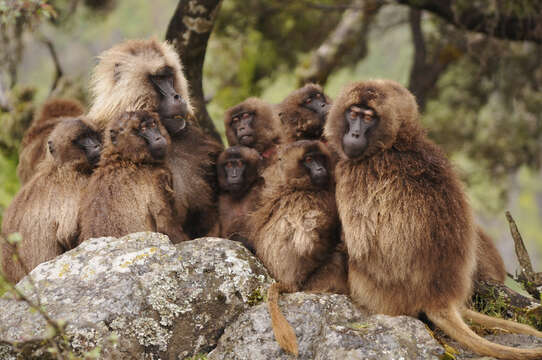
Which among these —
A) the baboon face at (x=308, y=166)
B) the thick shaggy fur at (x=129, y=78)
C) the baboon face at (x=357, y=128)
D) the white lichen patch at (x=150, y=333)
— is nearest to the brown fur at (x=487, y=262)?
the baboon face at (x=308, y=166)

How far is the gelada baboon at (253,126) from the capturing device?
6.58 metres

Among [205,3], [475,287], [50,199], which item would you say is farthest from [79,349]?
[205,3]

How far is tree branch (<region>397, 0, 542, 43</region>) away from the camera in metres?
9.12

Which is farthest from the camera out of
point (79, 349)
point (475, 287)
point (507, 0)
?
point (507, 0)

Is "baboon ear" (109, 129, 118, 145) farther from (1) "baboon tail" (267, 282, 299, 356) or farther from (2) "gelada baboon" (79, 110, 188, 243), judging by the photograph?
(1) "baboon tail" (267, 282, 299, 356)

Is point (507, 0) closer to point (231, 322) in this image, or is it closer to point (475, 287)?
point (475, 287)

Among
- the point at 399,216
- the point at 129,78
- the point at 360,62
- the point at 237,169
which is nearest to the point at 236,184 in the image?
the point at 237,169

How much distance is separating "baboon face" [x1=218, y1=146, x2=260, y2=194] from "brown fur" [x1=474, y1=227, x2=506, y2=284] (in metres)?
2.16

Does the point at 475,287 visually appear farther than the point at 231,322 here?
Yes

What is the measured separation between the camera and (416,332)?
175 inches

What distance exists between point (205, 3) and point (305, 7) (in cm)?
417

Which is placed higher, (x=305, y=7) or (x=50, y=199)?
(x=305, y=7)

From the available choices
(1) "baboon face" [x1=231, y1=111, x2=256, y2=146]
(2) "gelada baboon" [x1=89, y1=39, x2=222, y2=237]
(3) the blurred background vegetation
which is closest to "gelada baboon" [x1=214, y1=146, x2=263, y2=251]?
(2) "gelada baboon" [x1=89, y1=39, x2=222, y2=237]

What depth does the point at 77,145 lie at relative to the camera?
5.75m
